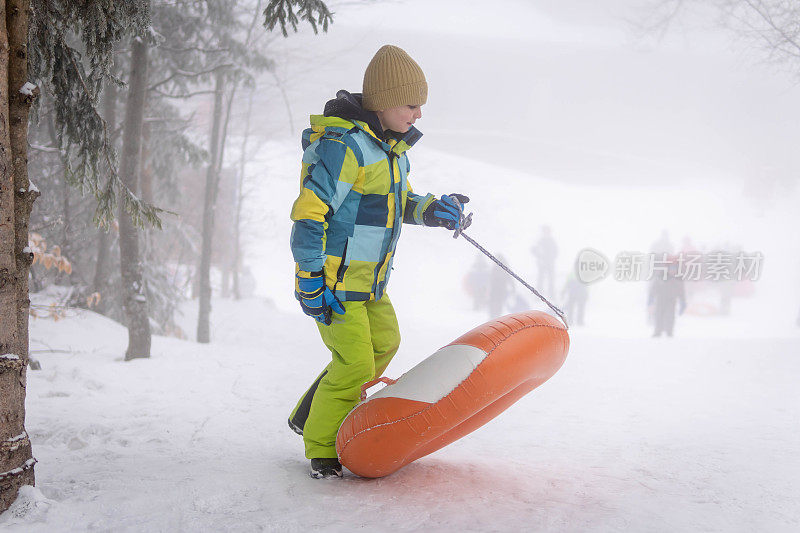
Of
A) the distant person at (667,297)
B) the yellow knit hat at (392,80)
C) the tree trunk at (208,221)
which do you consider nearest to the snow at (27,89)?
the yellow knit hat at (392,80)

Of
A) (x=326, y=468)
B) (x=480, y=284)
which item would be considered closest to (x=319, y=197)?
(x=326, y=468)

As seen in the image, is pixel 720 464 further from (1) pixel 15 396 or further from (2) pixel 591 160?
(2) pixel 591 160

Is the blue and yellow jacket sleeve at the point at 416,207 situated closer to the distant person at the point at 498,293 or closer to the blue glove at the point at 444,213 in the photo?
the blue glove at the point at 444,213

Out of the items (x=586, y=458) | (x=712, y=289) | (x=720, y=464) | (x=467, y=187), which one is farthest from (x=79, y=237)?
(x=467, y=187)

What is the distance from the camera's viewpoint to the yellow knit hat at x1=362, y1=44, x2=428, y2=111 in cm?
211

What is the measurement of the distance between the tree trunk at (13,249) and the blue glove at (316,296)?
0.83m

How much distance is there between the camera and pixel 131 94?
493 centimetres

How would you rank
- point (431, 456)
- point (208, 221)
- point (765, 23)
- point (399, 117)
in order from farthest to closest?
point (208, 221), point (765, 23), point (431, 456), point (399, 117)

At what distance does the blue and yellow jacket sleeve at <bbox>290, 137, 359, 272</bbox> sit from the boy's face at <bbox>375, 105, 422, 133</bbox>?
11.1 inches

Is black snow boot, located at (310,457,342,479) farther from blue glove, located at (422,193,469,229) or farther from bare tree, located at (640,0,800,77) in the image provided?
bare tree, located at (640,0,800,77)

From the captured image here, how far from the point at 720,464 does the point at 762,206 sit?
21.5 meters

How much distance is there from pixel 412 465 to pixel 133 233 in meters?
3.83

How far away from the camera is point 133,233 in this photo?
4977 mm

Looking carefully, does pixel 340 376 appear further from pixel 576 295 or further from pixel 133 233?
pixel 576 295
